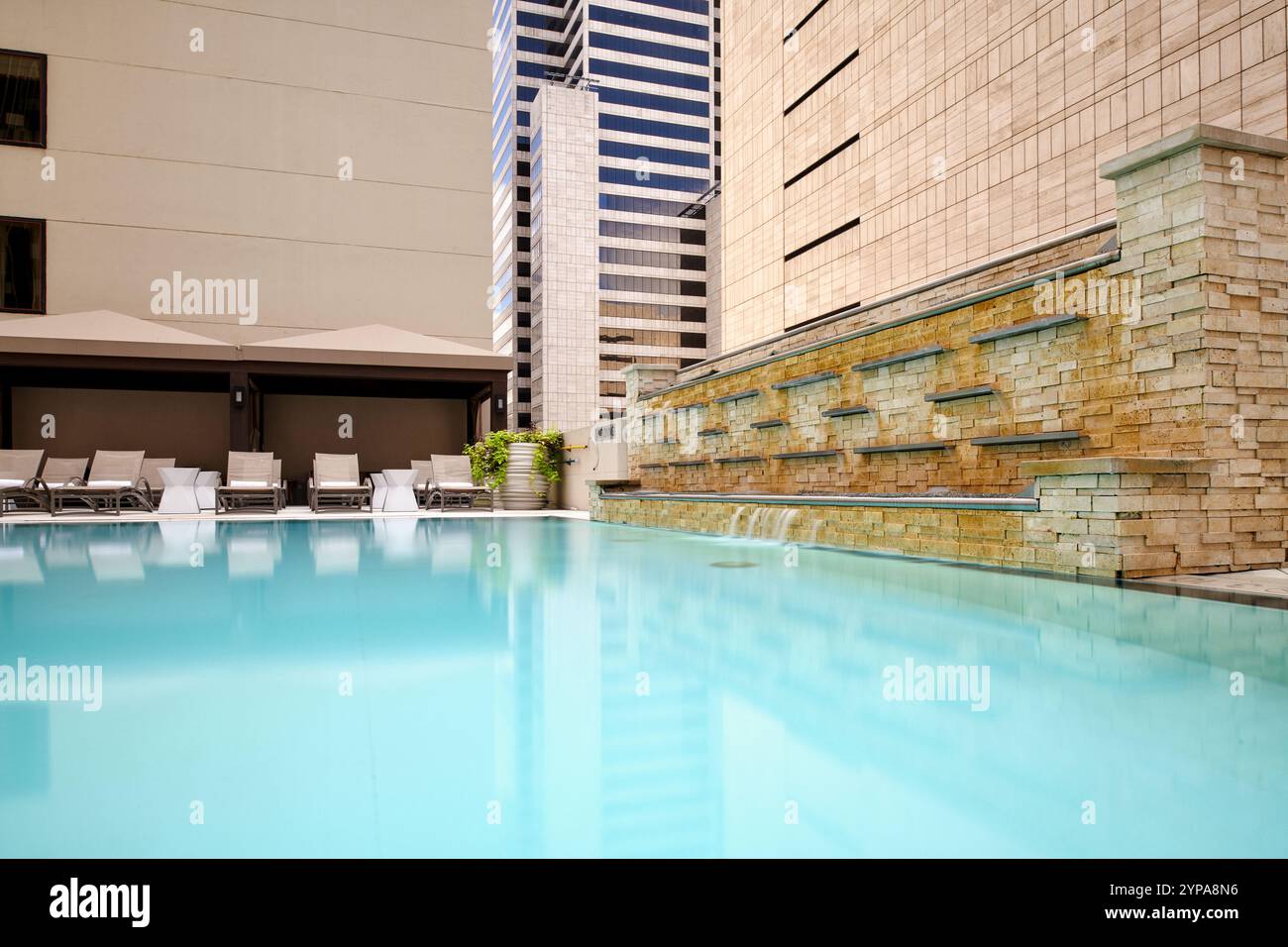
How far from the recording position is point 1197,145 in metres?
5.13

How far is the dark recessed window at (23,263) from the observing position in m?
16.7

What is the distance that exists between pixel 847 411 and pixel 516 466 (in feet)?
32.3

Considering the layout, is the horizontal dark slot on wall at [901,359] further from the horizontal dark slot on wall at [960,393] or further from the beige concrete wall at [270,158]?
Answer: the beige concrete wall at [270,158]

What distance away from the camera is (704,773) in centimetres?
175

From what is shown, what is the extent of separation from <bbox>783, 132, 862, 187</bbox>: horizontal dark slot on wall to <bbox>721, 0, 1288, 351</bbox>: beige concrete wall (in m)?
0.20

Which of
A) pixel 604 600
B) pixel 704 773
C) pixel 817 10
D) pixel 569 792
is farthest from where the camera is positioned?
pixel 817 10

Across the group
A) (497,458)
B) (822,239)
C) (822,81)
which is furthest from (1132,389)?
(822,81)

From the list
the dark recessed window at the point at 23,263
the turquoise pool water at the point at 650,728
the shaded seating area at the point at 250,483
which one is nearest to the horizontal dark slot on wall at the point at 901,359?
the turquoise pool water at the point at 650,728

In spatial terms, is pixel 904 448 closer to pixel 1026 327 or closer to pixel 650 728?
pixel 1026 327

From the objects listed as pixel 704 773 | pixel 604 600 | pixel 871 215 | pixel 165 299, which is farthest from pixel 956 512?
pixel 165 299

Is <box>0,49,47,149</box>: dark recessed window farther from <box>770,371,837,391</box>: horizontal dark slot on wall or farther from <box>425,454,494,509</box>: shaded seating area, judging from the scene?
<box>770,371,837,391</box>: horizontal dark slot on wall

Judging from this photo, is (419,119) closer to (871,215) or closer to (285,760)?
(871,215)

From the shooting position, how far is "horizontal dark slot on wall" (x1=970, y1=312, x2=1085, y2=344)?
608cm
